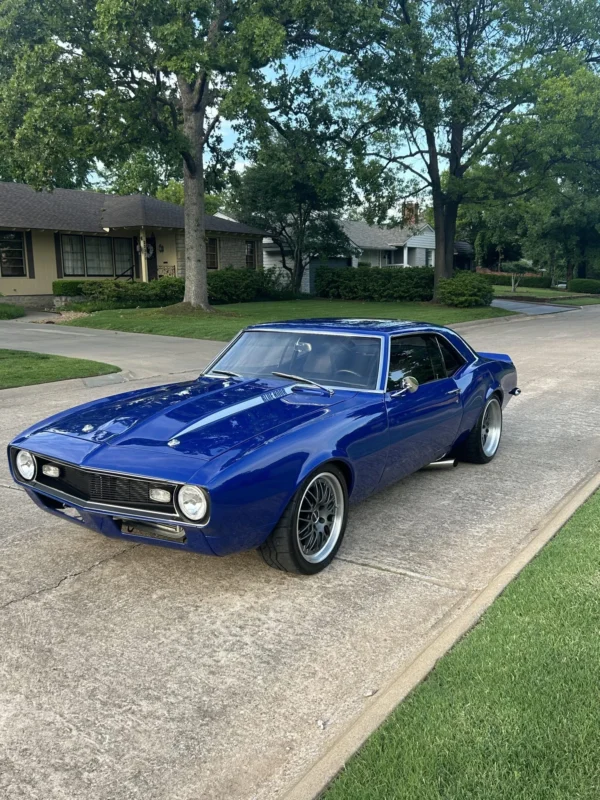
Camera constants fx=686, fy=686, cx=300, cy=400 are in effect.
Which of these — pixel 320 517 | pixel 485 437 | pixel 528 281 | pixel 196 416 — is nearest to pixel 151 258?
pixel 485 437

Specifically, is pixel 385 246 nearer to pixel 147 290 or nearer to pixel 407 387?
pixel 147 290

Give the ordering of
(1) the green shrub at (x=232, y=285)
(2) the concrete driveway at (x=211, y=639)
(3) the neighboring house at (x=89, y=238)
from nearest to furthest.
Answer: (2) the concrete driveway at (x=211, y=639) < (3) the neighboring house at (x=89, y=238) < (1) the green shrub at (x=232, y=285)

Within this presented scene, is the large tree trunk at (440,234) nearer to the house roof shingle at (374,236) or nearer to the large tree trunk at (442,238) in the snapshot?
the large tree trunk at (442,238)

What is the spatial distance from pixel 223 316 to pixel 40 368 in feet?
36.6

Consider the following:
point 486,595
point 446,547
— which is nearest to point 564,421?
point 446,547

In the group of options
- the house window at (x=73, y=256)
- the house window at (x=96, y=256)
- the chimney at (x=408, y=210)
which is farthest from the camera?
the chimney at (x=408, y=210)

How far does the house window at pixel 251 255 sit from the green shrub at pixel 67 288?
423 inches

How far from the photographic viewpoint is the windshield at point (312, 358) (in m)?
5.02

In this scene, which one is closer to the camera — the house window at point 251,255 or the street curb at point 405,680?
the street curb at point 405,680

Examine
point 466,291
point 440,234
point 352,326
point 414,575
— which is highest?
point 440,234

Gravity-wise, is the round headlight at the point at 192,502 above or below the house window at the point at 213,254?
below

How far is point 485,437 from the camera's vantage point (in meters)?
6.61

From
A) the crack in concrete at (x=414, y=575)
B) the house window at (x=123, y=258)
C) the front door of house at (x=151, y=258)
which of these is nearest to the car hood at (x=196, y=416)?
the crack in concrete at (x=414, y=575)

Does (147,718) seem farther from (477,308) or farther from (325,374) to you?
A: (477,308)
